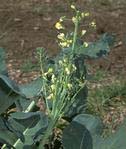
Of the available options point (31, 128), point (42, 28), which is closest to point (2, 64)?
point (31, 128)

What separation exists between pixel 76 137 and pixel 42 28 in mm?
4589

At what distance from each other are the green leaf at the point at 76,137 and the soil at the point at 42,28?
363 centimetres

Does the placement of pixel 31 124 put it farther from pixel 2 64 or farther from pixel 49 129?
pixel 2 64

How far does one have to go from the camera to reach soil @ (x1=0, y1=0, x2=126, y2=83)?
5273 millimetres

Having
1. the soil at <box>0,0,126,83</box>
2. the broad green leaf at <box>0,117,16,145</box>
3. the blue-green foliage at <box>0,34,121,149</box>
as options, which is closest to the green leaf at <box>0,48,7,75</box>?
the blue-green foliage at <box>0,34,121,149</box>

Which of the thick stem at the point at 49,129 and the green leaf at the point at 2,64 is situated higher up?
the green leaf at the point at 2,64

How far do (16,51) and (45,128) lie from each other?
4160 mm

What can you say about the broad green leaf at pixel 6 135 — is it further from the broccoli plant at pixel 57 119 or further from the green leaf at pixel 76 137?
the green leaf at pixel 76 137

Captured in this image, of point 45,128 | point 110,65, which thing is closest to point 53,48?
point 110,65

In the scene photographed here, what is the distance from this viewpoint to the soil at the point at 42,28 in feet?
17.3

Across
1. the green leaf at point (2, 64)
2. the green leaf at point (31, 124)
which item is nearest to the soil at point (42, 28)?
the green leaf at point (2, 64)

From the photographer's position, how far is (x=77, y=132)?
4.46 ft

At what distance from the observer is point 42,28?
591 centimetres

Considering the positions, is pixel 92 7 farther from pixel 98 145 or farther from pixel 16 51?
pixel 98 145
